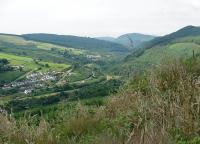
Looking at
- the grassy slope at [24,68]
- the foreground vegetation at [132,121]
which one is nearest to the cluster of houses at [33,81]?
the grassy slope at [24,68]

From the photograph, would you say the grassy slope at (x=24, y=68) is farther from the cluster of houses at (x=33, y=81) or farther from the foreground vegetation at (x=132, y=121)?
the foreground vegetation at (x=132, y=121)

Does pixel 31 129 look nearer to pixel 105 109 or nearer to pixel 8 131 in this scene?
pixel 8 131

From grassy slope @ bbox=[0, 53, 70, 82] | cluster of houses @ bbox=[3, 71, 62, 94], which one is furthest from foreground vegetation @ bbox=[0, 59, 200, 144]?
grassy slope @ bbox=[0, 53, 70, 82]

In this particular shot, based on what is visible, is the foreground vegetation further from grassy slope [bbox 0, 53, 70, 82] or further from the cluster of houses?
grassy slope [bbox 0, 53, 70, 82]

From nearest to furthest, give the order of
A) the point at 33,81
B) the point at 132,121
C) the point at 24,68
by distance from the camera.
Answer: the point at 132,121
the point at 33,81
the point at 24,68

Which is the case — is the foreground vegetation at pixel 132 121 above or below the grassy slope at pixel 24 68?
above

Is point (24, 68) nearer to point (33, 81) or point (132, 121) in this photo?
point (33, 81)

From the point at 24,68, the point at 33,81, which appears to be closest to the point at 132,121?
the point at 33,81
